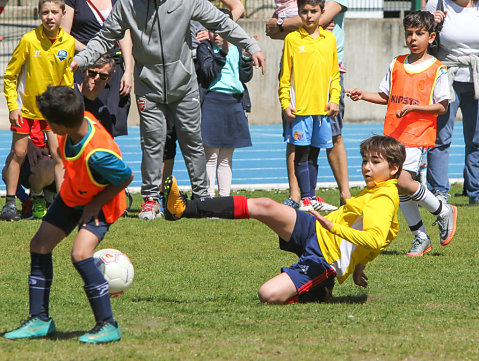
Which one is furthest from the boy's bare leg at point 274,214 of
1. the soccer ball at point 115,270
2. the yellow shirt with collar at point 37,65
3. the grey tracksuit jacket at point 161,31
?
the yellow shirt with collar at point 37,65

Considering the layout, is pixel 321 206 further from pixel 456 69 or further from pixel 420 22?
pixel 420 22

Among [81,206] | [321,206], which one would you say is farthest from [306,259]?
[321,206]

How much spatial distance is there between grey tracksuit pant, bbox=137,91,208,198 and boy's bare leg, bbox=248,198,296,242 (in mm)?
3162

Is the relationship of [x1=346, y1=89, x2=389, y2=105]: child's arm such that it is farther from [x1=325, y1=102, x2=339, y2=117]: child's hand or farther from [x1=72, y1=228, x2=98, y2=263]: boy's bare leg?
[x1=72, y1=228, x2=98, y2=263]: boy's bare leg

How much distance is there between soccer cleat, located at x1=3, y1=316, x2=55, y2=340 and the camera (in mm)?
4500

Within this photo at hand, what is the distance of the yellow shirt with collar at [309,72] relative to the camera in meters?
8.80

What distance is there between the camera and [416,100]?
Answer: 7512mm

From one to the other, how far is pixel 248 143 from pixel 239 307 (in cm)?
446

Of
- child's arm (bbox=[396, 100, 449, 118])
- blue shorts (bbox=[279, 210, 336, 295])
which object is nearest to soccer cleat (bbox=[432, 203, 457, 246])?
child's arm (bbox=[396, 100, 449, 118])

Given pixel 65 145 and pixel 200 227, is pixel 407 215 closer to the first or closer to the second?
pixel 200 227

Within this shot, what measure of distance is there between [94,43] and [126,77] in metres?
0.89

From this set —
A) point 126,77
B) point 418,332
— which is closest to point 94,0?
point 126,77

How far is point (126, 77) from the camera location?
9016mm

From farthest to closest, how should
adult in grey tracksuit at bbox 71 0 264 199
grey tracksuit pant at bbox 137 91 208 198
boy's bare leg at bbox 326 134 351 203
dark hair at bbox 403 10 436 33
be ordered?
1. boy's bare leg at bbox 326 134 351 203
2. grey tracksuit pant at bbox 137 91 208 198
3. adult in grey tracksuit at bbox 71 0 264 199
4. dark hair at bbox 403 10 436 33
